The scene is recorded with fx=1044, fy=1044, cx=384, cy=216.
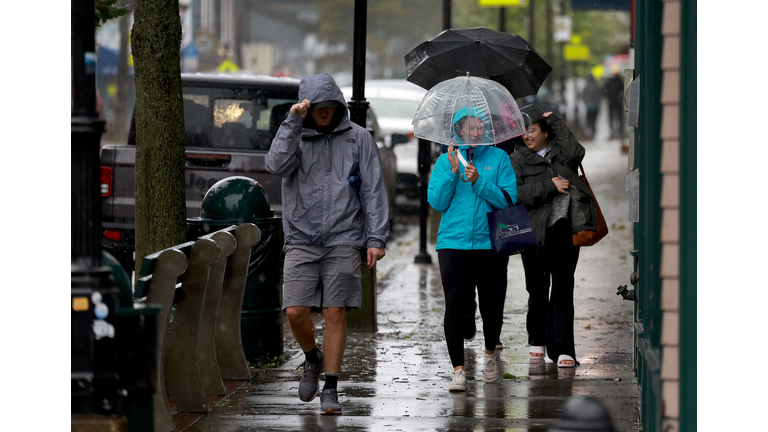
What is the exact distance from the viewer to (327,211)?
581 cm

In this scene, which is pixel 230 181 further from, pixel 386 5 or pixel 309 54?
pixel 309 54

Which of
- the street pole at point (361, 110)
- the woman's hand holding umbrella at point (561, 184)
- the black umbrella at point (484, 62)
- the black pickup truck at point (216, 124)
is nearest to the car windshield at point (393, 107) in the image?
the black pickup truck at point (216, 124)

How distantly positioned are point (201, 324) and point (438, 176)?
1658mm

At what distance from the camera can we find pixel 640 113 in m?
5.41

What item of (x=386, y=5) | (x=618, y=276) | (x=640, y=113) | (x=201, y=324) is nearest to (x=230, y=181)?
(x=201, y=324)

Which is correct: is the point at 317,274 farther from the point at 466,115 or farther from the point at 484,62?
the point at 484,62

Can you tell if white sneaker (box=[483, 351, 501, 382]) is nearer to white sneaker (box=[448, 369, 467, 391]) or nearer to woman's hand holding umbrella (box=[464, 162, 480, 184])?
white sneaker (box=[448, 369, 467, 391])

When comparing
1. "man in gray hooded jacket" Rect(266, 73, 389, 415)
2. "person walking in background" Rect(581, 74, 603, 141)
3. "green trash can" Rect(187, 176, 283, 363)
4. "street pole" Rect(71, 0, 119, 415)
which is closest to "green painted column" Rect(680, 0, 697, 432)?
"street pole" Rect(71, 0, 119, 415)

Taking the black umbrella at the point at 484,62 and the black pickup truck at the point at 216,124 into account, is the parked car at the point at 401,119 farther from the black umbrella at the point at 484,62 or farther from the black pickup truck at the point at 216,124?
the black umbrella at the point at 484,62

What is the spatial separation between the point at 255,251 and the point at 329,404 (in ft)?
5.10

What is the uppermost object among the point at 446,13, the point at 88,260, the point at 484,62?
the point at 446,13

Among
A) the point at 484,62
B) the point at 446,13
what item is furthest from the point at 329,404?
the point at 446,13

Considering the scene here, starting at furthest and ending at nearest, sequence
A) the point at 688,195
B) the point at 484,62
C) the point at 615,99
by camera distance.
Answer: the point at 615,99, the point at 484,62, the point at 688,195

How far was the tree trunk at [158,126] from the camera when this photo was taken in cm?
645
